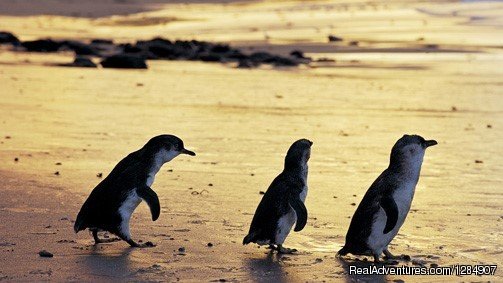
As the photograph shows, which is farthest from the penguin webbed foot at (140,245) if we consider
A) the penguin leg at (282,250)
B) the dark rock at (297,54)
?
the dark rock at (297,54)

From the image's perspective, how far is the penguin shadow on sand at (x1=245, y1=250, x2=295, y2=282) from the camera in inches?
292

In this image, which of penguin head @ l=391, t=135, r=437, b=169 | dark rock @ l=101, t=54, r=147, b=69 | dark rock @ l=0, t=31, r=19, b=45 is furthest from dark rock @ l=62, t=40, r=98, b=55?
penguin head @ l=391, t=135, r=437, b=169

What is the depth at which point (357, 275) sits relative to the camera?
7531mm

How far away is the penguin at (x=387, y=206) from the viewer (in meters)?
7.92

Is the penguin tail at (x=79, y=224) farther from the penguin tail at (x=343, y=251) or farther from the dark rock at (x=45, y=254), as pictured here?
the penguin tail at (x=343, y=251)

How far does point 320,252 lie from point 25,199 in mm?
2820

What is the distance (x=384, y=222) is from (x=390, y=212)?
0.17m

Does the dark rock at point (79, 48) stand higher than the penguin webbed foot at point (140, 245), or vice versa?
the dark rock at point (79, 48)

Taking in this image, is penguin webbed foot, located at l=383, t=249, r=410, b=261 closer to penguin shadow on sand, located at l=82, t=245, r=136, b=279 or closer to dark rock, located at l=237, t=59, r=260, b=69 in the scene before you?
penguin shadow on sand, located at l=82, t=245, r=136, b=279

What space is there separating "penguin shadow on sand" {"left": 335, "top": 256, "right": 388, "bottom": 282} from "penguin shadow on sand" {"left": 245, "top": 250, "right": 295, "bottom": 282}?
365 mm

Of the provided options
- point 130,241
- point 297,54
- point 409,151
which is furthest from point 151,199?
point 297,54

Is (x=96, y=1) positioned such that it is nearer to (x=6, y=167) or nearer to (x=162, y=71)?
(x=162, y=71)

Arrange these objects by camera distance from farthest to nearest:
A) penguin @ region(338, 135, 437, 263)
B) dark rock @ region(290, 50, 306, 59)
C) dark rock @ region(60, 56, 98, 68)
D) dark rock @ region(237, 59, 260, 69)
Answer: dark rock @ region(290, 50, 306, 59), dark rock @ region(237, 59, 260, 69), dark rock @ region(60, 56, 98, 68), penguin @ region(338, 135, 437, 263)

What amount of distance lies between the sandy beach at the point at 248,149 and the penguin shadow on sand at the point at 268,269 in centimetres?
1
